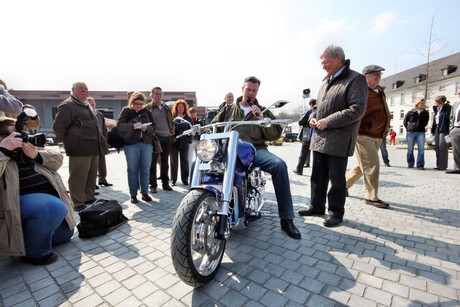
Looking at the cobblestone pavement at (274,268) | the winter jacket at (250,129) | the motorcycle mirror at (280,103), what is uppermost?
the motorcycle mirror at (280,103)

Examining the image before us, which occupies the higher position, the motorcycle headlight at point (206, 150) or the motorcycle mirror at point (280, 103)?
the motorcycle mirror at point (280, 103)

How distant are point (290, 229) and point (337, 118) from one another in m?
1.51

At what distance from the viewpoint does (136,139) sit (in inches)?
168

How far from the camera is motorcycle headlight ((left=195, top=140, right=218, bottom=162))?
85.4 inches

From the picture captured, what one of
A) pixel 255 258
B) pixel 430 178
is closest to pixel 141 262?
pixel 255 258

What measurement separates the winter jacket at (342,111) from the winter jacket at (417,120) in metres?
6.38

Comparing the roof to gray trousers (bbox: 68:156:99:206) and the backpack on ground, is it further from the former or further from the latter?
gray trousers (bbox: 68:156:99:206)

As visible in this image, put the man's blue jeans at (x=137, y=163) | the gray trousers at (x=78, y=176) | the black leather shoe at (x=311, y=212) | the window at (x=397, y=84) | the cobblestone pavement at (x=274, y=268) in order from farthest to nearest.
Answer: the window at (x=397, y=84), the man's blue jeans at (x=137, y=163), the gray trousers at (x=78, y=176), the black leather shoe at (x=311, y=212), the cobblestone pavement at (x=274, y=268)

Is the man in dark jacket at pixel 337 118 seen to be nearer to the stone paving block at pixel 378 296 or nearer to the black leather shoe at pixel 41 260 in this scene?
the stone paving block at pixel 378 296

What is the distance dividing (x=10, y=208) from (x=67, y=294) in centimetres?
96

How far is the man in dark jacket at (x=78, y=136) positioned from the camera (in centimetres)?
379

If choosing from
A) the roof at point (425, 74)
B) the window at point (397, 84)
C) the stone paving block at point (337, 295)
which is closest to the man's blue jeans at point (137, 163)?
the stone paving block at point (337, 295)

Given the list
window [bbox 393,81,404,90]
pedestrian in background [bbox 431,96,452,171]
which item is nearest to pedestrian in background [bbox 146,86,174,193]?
pedestrian in background [bbox 431,96,452,171]

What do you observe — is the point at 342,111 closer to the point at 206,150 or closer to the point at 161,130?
the point at 206,150
